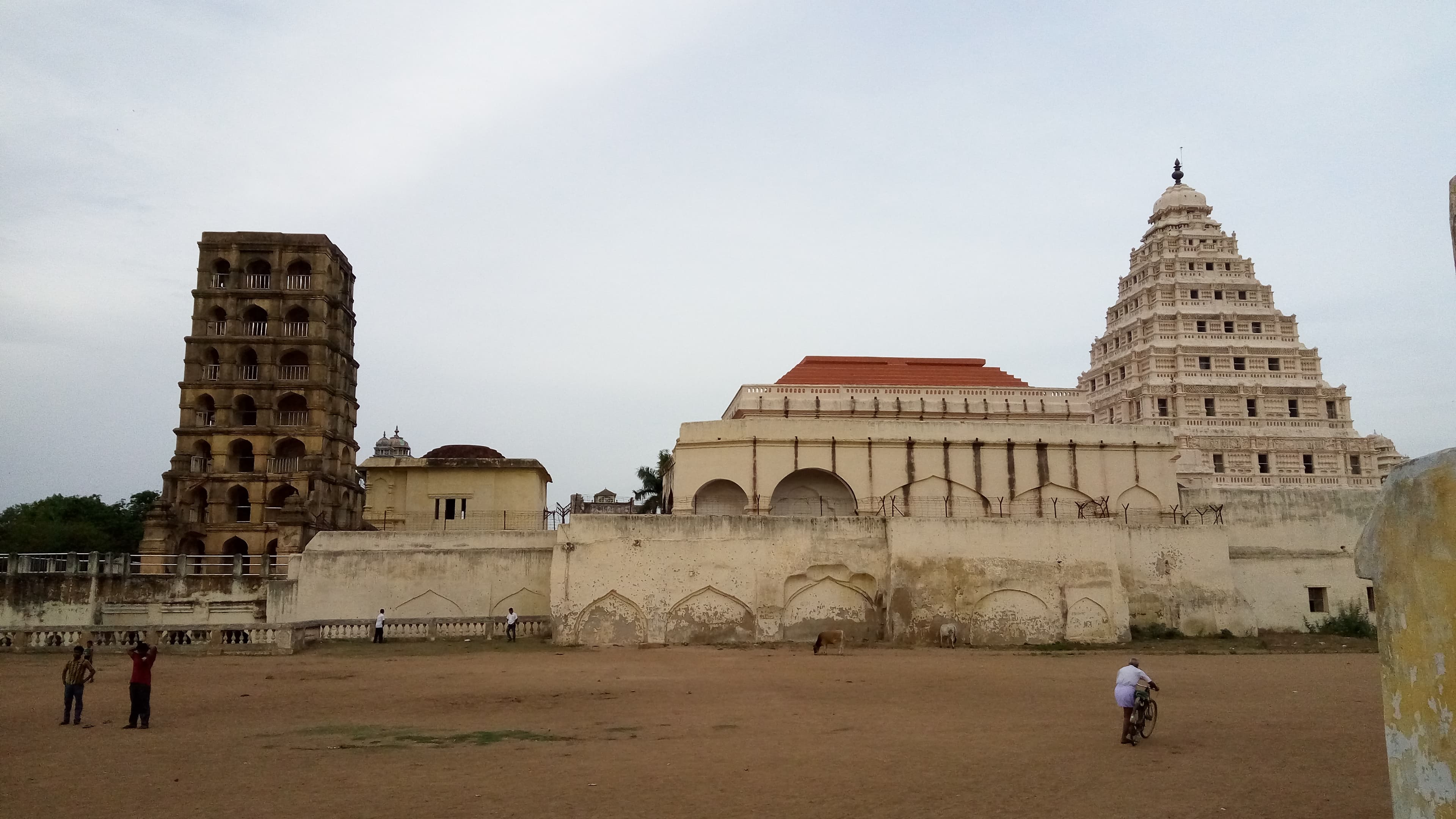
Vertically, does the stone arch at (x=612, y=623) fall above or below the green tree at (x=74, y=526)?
below

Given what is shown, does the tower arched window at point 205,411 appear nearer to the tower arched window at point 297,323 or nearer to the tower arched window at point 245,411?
the tower arched window at point 245,411

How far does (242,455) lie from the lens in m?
34.3

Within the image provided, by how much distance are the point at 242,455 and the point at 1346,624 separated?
113 ft

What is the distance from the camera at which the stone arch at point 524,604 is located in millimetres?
26656

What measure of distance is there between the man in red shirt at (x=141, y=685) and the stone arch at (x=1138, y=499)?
83.0ft

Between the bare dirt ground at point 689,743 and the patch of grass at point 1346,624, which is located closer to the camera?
the bare dirt ground at point 689,743

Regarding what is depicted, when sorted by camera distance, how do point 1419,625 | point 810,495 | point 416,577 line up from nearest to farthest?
point 1419,625, point 416,577, point 810,495

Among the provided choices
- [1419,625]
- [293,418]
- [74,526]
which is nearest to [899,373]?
[293,418]

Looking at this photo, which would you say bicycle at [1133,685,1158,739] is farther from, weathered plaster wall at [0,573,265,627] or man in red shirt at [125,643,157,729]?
weathered plaster wall at [0,573,265,627]

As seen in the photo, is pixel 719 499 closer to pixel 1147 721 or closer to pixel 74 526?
pixel 1147 721

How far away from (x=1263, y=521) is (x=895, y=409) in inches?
429

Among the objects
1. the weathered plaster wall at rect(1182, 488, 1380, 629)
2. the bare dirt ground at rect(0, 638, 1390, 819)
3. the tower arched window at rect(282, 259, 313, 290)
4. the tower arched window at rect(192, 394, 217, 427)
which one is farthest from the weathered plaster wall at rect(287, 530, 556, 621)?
the weathered plaster wall at rect(1182, 488, 1380, 629)

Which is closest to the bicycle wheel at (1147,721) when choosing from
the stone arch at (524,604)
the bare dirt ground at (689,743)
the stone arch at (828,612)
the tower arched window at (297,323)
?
the bare dirt ground at (689,743)

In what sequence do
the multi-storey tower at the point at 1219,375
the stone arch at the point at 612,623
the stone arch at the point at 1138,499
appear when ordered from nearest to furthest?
1. the stone arch at the point at 612,623
2. the stone arch at the point at 1138,499
3. the multi-storey tower at the point at 1219,375
